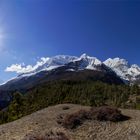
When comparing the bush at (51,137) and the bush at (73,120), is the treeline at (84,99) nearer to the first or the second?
the bush at (73,120)

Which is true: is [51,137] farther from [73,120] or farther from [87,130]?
[73,120]

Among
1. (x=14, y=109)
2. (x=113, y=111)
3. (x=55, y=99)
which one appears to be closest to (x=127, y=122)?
(x=113, y=111)

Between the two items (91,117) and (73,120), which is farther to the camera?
(91,117)

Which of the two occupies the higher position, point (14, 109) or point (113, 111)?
point (14, 109)

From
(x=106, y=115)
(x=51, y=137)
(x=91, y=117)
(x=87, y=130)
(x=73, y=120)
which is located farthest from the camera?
(x=91, y=117)

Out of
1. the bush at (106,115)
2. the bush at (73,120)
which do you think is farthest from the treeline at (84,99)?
the bush at (106,115)

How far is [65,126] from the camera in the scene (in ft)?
102

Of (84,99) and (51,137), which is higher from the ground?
(84,99)

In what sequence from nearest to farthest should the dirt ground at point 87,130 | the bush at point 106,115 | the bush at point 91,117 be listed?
the dirt ground at point 87,130
the bush at point 91,117
the bush at point 106,115

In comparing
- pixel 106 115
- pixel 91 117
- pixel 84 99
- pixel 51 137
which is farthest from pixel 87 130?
pixel 84 99

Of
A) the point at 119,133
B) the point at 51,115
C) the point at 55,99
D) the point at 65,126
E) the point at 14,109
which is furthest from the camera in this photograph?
the point at 55,99

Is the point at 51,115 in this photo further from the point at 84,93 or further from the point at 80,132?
the point at 84,93

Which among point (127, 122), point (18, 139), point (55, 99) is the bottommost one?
point (18, 139)

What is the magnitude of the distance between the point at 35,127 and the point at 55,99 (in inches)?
3819
